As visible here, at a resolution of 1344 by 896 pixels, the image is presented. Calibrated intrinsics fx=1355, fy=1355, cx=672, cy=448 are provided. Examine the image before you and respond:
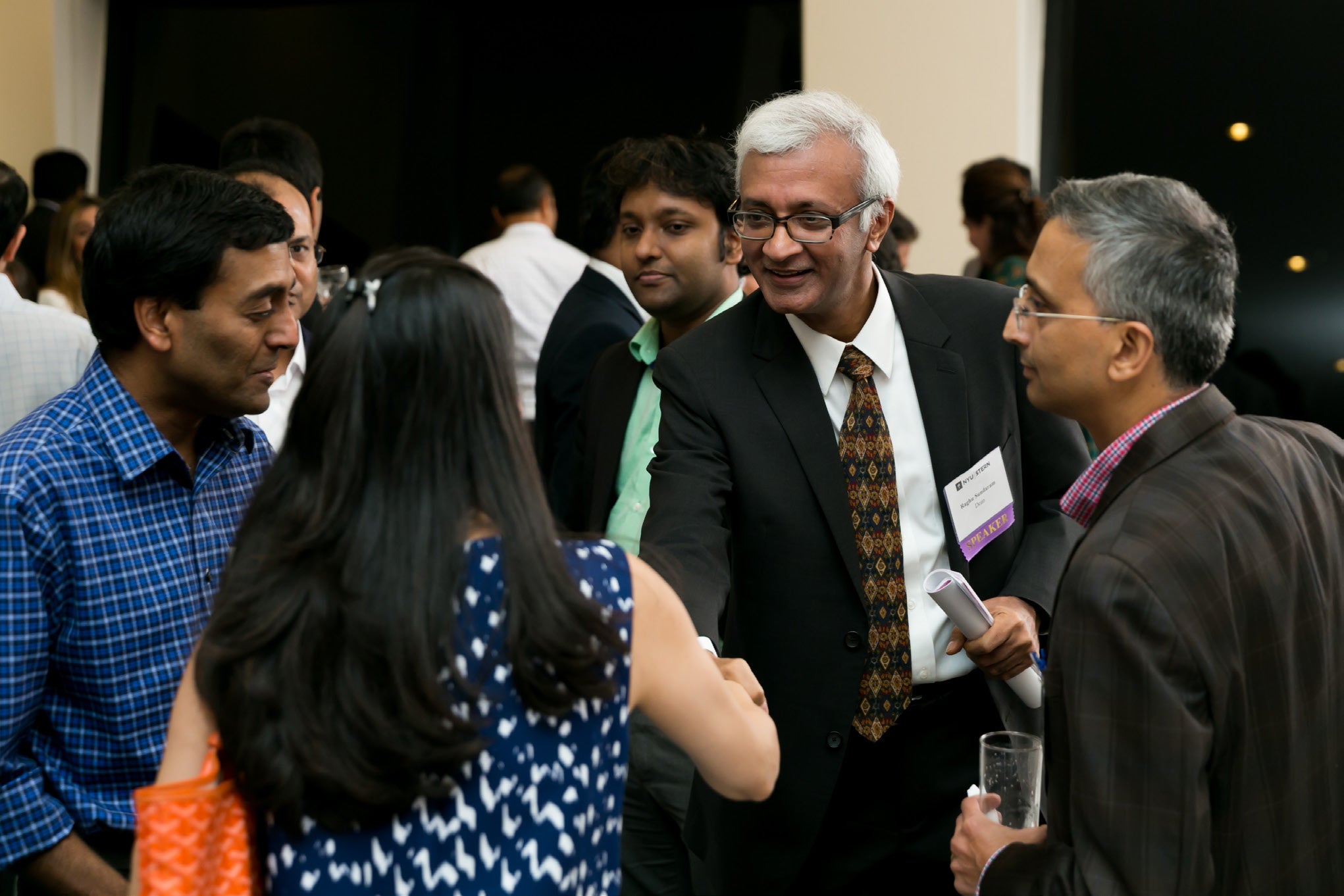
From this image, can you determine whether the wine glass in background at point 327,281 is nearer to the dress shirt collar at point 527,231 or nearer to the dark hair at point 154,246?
the dark hair at point 154,246

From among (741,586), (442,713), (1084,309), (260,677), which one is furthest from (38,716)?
(1084,309)

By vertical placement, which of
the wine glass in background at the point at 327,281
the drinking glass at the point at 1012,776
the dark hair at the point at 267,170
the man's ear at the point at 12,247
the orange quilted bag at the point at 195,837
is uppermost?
the dark hair at the point at 267,170

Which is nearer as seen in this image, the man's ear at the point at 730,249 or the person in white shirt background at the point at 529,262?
the man's ear at the point at 730,249

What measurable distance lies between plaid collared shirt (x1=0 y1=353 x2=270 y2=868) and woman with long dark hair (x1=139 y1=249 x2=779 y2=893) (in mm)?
478

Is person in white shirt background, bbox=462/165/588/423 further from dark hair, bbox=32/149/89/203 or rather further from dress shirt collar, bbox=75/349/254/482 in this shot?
dress shirt collar, bbox=75/349/254/482

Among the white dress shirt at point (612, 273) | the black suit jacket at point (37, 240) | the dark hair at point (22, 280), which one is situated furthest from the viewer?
the black suit jacket at point (37, 240)

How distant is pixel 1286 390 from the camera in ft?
16.5

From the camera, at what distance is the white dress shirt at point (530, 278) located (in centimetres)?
495

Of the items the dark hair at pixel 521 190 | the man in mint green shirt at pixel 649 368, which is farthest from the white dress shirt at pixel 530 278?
the man in mint green shirt at pixel 649 368

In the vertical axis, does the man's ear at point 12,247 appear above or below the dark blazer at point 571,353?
above

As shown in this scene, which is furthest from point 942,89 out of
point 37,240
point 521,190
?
point 37,240

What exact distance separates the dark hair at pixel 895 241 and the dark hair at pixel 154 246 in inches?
60.8

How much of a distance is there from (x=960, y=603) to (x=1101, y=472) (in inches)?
Result: 13.5

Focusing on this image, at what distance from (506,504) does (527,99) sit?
5274 mm
